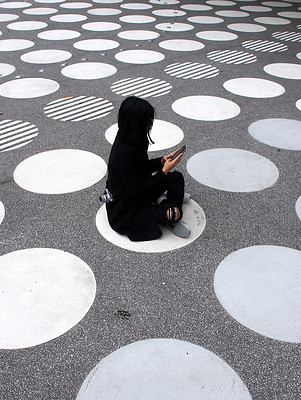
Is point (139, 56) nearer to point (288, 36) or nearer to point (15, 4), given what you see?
point (288, 36)

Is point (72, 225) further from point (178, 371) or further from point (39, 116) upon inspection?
point (39, 116)

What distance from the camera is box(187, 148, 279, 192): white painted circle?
2.69m

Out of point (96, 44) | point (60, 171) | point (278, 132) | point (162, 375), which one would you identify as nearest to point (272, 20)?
point (96, 44)

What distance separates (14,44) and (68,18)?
160 centimetres

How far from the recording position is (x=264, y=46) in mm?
5520

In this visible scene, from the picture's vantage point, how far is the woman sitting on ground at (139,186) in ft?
6.59

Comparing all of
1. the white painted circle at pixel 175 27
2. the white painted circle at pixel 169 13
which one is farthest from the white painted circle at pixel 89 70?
the white painted circle at pixel 169 13

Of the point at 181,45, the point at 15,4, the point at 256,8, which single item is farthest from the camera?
the point at 15,4

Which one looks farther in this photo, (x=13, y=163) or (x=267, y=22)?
(x=267, y=22)

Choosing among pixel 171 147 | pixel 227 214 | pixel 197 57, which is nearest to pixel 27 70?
pixel 197 57

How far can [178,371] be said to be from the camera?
61.4 inches

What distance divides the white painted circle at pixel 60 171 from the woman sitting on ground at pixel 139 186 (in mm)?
541

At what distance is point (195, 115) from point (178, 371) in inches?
99.7

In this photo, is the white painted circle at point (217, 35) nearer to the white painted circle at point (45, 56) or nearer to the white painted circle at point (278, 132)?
the white painted circle at point (45, 56)
